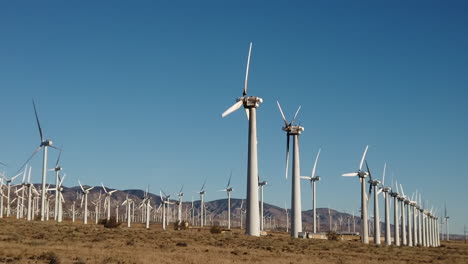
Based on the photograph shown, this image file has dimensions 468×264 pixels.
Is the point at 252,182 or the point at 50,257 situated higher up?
the point at 252,182

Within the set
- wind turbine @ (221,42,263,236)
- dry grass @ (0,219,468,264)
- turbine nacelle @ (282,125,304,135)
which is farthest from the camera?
turbine nacelle @ (282,125,304,135)

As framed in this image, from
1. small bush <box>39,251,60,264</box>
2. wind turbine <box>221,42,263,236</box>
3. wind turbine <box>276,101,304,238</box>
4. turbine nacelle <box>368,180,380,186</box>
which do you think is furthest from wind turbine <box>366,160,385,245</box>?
small bush <box>39,251,60,264</box>

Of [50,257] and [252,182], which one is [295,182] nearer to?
[252,182]

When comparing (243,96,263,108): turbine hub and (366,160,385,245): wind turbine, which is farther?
(366,160,385,245): wind turbine

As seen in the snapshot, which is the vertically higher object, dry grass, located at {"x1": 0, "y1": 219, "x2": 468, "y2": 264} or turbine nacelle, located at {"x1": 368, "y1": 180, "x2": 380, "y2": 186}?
turbine nacelle, located at {"x1": 368, "y1": 180, "x2": 380, "y2": 186}

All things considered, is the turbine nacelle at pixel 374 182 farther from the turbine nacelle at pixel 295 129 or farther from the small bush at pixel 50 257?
the small bush at pixel 50 257

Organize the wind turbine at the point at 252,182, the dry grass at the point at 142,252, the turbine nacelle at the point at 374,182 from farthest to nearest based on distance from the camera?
the turbine nacelle at the point at 374,182, the wind turbine at the point at 252,182, the dry grass at the point at 142,252

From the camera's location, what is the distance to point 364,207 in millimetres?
113750

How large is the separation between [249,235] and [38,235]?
96.1ft

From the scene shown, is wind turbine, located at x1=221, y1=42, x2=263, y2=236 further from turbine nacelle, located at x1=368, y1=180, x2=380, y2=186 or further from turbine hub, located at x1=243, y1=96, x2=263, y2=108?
turbine nacelle, located at x1=368, y1=180, x2=380, y2=186

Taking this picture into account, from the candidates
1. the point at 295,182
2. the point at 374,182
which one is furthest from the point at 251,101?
the point at 374,182

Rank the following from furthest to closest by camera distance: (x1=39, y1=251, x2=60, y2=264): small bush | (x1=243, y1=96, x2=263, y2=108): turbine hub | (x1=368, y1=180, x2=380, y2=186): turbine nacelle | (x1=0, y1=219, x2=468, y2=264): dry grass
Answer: (x1=368, y1=180, x2=380, y2=186): turbine nacelle, (x1=243, y1=96, x2=263, y2=108): turbine hub, (x1=0, y1=219, x2=468, y2=264): dry grass, (x1=39, y1=251, x2=60, y2=264): small bush

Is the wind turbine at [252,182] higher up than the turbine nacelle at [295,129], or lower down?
lower down

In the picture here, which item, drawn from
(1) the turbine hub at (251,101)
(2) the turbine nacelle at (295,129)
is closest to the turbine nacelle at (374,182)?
(2) the turbine nacelle at (295,129)
